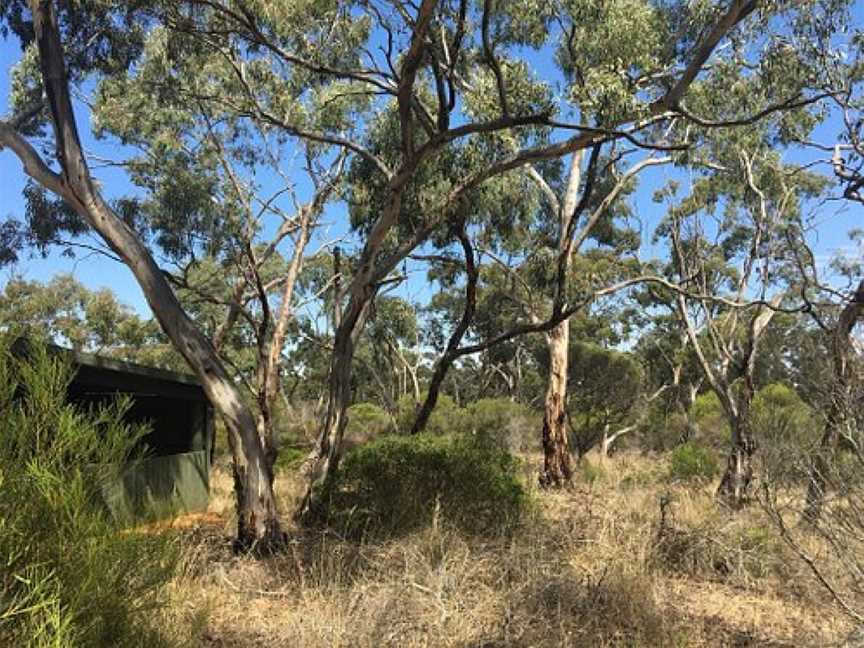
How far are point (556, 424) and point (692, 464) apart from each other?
359cm

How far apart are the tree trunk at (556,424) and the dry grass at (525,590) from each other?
5954mm

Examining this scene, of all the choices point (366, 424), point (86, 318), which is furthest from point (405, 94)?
point (86, 318)

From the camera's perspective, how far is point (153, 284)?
8.61 meters

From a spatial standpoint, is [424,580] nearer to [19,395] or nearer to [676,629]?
[676,629]

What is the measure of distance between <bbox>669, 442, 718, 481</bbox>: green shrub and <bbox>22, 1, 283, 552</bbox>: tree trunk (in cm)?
1063

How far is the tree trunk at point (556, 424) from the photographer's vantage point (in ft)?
54.0

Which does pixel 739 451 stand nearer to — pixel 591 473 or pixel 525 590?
pixel 591 473

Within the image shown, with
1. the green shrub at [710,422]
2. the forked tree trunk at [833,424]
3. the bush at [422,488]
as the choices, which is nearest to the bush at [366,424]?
the green shrub at [710,422]

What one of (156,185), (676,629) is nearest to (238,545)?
(676,629)

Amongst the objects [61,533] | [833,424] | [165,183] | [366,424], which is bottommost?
[61,533]

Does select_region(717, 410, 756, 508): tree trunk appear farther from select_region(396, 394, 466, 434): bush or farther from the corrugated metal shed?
select_region(396, 394, 466, 434): bush

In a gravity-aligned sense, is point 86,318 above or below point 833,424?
above

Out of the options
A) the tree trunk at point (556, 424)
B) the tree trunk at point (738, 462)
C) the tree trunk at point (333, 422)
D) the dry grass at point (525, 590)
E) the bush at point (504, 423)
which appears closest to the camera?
the dry grass at point (525, 590)

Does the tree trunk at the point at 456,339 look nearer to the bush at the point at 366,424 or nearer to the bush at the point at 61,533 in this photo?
the bush at the point at 61,533
